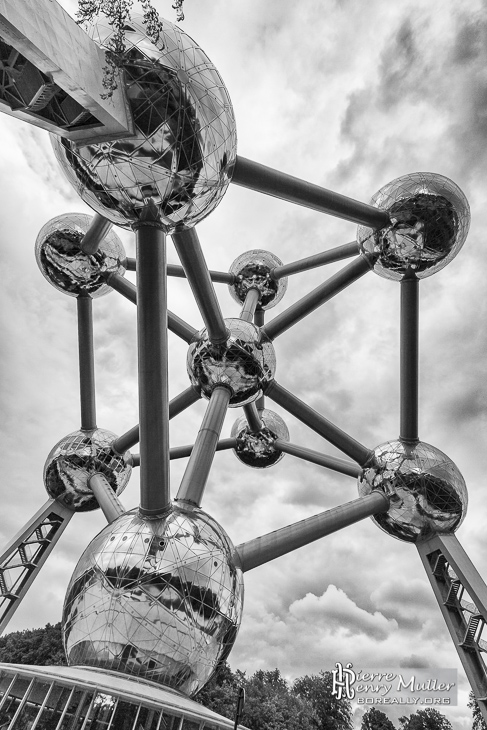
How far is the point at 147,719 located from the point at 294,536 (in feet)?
10.3

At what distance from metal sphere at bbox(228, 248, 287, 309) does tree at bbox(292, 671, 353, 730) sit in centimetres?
2659

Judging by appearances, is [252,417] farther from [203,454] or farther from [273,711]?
[273,711]

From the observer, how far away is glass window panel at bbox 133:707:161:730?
15.5 ft

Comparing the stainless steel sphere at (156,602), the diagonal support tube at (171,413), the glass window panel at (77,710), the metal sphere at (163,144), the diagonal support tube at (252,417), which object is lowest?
the glass window panel at (77,710)

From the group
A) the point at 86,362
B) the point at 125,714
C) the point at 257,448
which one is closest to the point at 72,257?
the point at 86,362

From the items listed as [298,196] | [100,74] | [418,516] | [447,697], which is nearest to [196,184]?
[100,74]

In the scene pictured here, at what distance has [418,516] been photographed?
30.0ft

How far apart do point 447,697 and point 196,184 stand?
60.2 feet

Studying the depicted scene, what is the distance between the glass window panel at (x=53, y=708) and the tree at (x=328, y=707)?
31207 millimetres

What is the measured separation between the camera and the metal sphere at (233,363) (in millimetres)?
8766

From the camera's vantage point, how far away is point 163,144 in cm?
470

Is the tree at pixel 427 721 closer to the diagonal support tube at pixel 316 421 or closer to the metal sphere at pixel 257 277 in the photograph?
the metal sphere at pixel 257 277

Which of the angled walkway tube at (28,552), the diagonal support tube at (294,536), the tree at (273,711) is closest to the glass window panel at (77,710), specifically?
the diagonal support tube at (294,536)

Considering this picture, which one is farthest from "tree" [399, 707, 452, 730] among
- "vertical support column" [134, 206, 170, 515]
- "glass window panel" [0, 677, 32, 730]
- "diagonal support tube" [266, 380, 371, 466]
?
"vertical support column" [134, 206, 170, 515]
